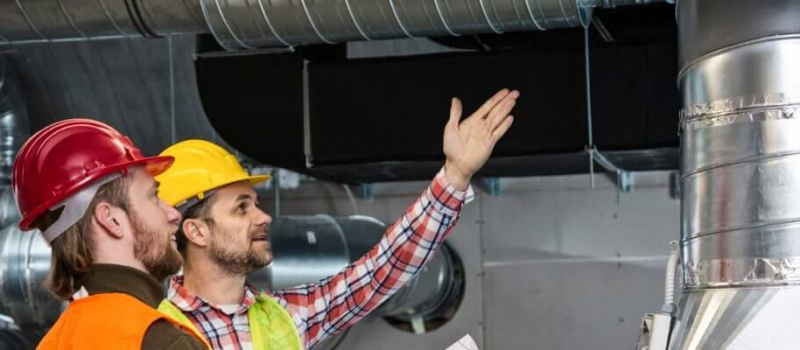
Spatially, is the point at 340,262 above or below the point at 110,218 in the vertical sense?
below

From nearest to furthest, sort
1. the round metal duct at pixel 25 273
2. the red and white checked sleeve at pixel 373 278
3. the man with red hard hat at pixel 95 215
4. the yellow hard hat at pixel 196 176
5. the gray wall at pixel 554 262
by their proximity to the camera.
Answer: the man with red hard hat at pixel 95 215
the red and white checked sleeve at pixel 373 278
the yellow hard hat at pixel 196 176
the round metal duct at pixel 25 273
the gray wall at pixel 554 262

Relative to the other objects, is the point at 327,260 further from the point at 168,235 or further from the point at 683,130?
the point at 168,235

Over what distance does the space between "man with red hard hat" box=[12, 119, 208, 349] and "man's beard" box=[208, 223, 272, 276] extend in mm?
691

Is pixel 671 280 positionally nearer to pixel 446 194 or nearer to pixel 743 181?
pixel 743 181

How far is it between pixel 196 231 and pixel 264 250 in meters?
0.17

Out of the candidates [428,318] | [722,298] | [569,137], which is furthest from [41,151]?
[428,318]

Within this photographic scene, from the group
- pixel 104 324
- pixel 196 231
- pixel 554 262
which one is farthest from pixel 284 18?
pixel 554 262

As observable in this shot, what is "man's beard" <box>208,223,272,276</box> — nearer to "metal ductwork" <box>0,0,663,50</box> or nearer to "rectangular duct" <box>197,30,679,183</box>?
"metal ductwork" <box>0,0,663,50</box>

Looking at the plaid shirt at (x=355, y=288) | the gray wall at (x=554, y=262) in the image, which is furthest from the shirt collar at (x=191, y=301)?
the gray wall at (x=554, y=262)

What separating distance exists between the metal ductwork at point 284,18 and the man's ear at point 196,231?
0.72 m

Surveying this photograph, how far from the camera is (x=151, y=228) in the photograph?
1.97 meters

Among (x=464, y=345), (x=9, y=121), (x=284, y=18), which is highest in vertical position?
(x=284, y=18)

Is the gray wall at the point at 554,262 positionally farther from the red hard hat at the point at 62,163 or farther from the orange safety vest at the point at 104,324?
the orange safety vest at the point at 104,324

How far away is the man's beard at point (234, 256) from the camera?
274 centimetres
